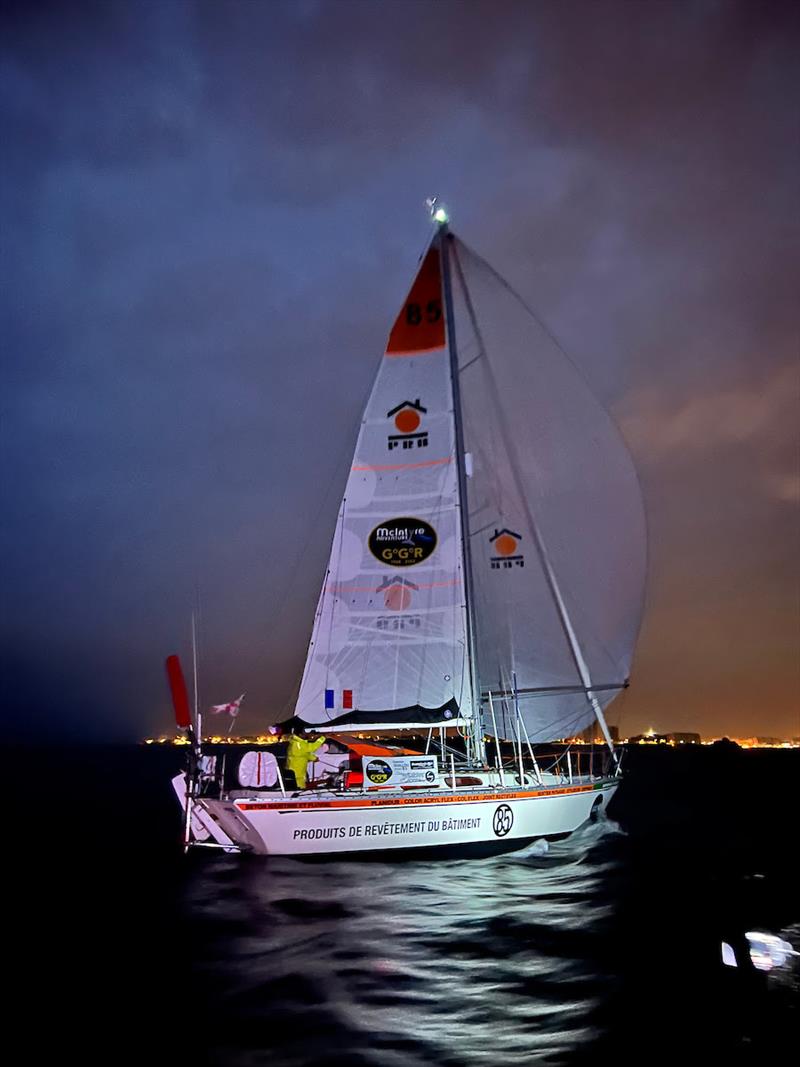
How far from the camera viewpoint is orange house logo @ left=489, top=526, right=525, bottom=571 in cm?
2112

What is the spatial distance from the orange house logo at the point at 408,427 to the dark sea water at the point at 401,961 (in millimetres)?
9711

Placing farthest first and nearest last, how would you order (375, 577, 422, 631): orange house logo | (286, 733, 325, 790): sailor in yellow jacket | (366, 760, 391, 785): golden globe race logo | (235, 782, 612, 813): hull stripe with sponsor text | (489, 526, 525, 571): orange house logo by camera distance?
1. (489, 526, 525, 571): orange house logo
2. (375, 577, 422, 631): orange house logo
3. (286, 733, 325, 790): sailor in yellow jacket
4. (366, 760, 391, 785): golden globe race logo
5. (235, 782, 612, 813): hull stripe with sponsor text

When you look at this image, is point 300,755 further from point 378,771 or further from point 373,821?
point 373,821

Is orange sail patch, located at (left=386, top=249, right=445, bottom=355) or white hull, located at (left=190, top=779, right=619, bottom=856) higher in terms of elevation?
orange sail patch, located at (left=386, top=249, right=445, bottom=355)

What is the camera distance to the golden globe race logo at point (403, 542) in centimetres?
1994

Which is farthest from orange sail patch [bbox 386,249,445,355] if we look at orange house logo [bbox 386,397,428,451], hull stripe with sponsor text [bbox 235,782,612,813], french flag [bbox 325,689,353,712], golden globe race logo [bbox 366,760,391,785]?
hull stripe with sponsor text [bbox 235,782,612,813]

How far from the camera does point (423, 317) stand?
21.8m

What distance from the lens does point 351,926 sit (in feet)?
41.0

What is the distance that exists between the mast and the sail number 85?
29cm

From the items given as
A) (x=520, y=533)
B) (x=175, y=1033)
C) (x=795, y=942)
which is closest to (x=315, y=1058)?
(x=175, y=1033)

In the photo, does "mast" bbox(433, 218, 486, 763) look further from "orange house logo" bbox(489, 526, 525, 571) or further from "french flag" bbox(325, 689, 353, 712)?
"french flag" bbox(325, 689, 353, 712)

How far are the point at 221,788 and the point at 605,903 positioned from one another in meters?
7.20

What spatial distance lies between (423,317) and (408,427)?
124 inches

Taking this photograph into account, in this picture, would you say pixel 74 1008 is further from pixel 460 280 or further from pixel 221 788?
pixel 460 280
